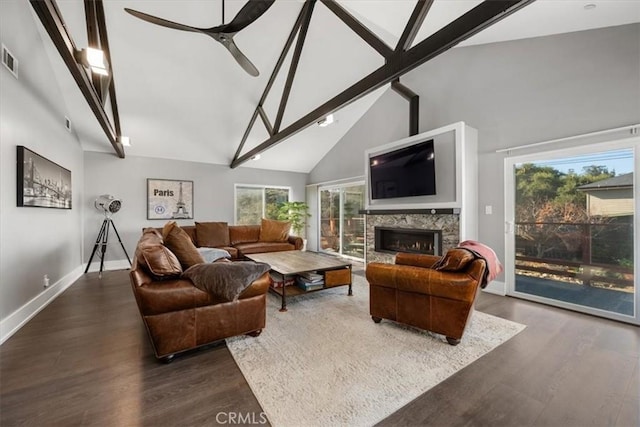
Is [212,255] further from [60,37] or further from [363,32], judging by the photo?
[363,32]

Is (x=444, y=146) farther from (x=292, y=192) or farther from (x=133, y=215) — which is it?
(x=133, y=215)

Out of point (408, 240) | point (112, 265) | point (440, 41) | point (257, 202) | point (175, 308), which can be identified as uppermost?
point (440, 41)

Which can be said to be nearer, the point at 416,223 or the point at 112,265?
the point at 416,223

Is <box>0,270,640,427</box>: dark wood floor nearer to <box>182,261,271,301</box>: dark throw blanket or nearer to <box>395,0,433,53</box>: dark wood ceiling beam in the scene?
<box>182,261,271,301</box>: dark throw blanket

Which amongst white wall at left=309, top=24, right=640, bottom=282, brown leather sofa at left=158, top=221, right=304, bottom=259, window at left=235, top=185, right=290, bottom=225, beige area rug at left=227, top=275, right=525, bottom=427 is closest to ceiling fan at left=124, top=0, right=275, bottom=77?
beige area rug at left=227, top=275, right=525, bottom=427

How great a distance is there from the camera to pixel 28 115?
2.81 meters

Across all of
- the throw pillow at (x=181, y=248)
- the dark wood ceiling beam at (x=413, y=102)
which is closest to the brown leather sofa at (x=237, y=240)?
the throw pillow at (x=181, y=248)

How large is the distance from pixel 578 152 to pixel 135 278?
462cm

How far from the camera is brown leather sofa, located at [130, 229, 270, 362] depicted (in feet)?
6.22

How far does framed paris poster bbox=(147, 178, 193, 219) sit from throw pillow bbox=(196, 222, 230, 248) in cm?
123

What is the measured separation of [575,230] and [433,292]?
230 centimetres

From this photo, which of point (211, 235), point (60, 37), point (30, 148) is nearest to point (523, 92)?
point (60, 37)

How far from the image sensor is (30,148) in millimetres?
2848

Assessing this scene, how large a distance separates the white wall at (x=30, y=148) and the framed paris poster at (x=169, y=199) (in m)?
1.87
